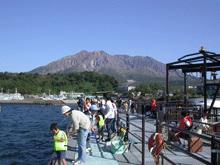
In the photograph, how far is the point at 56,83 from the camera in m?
146

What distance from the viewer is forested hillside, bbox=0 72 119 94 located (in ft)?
438

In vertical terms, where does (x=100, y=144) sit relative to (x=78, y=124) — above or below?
below

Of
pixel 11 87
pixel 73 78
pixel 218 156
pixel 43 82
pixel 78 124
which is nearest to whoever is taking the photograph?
pixel 218 156

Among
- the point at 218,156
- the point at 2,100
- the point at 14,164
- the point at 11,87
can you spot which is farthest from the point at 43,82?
the point at 218,156

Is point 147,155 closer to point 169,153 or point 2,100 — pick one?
point 169,153

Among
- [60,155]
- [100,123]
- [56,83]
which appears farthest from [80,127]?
[56,83]

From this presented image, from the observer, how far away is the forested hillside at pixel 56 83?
438 feet

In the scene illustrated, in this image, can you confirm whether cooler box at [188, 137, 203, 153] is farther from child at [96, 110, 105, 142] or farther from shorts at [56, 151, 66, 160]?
child at [96, 110, 105, 142]

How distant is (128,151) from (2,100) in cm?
10779

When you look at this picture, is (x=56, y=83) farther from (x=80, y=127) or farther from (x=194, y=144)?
(x=194, y=144)

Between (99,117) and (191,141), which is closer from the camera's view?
(191,141)

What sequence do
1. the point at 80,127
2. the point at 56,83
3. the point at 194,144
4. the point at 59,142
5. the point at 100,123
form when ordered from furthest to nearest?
the point at 56,83 → the point at 100,123 → the point at 194,144 → the point at 80,127 → the point at 59,142

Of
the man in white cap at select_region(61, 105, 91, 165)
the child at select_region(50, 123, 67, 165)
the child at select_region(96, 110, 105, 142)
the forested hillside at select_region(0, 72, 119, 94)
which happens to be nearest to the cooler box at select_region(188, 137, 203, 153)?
the man in white cap at select_region(61, 105, 91, 165)

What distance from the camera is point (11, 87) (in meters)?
134
